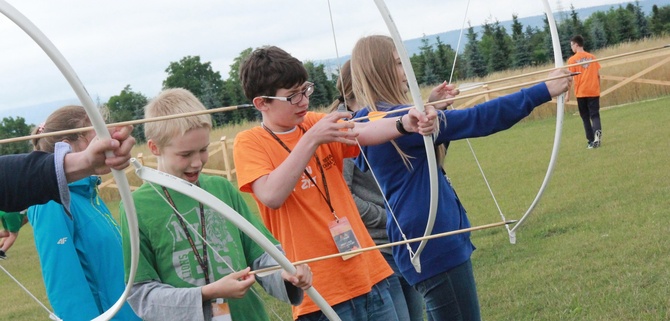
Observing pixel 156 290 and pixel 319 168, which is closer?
pixel 156 290

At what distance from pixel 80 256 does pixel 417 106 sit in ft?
3.98

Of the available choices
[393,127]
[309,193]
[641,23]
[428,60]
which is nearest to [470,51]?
[428,60]

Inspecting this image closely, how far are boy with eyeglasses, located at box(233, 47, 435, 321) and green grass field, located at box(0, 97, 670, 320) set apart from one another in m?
1.87

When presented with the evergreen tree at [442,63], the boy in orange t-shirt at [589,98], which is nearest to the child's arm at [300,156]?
the evergreen tree at [442,63]

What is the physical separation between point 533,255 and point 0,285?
19.8 feet

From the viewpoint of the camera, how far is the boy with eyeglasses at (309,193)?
273 centimetres

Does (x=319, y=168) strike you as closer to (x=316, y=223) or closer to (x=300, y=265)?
(x=316, y=223)

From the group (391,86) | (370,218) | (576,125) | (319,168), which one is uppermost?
(391,86)

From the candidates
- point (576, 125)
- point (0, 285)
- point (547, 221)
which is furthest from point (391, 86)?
point (576, 125)

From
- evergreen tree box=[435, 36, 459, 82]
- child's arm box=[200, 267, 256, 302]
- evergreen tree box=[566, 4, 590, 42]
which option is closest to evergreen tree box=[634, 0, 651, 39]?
evergreen tree box=[566, 4, 590, 42]

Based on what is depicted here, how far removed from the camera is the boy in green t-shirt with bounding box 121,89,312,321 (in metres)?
2.46

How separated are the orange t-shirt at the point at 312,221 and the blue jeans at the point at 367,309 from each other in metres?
0.03

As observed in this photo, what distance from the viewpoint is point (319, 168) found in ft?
9.22

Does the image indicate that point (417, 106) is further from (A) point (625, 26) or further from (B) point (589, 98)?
(A) point (625, 26)
